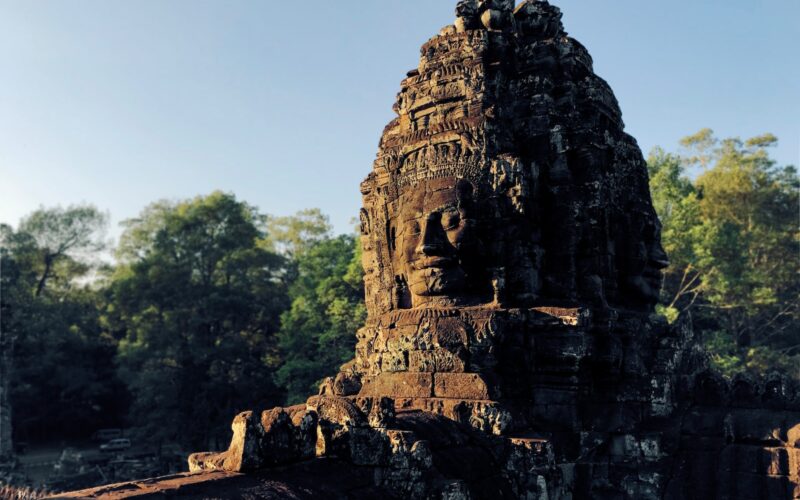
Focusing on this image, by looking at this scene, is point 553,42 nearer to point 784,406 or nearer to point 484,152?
point 484,152

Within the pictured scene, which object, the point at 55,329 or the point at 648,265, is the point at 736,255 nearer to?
the point at 648,265

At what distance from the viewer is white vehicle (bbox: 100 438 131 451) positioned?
29.2 metres

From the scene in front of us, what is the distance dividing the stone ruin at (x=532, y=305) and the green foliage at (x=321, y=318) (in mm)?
14412

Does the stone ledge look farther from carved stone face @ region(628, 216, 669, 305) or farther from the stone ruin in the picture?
carved stone face @ region(628, 216, 669, 305)

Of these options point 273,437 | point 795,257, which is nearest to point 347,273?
point 795,257

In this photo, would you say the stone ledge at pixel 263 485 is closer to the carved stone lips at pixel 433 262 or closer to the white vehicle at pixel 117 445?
the carved stone lips at pixel 433 262

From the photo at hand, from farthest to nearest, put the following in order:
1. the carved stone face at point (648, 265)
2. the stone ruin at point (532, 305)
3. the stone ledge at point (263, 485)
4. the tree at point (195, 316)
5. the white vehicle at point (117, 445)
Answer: the white vehicle at point (117, 445), the tree at point (195, 316), the carved stone face at point (648, 265), the stone ruin at point (532, 305), the stone ledge at point (263, 485)

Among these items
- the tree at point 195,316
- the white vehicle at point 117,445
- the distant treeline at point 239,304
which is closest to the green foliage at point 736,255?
the distant treeline at point 239,304

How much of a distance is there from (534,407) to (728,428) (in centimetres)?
204

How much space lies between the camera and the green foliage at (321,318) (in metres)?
22.6

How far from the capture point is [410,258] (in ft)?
24.4

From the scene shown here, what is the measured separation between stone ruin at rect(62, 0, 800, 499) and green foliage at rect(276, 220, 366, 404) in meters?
14.4

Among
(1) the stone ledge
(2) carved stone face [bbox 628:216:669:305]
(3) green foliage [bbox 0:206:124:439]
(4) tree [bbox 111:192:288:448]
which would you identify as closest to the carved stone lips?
(2) carved stone face [bbox 628:216:669:305]

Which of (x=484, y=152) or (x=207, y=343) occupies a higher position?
(x=484, y=152)
